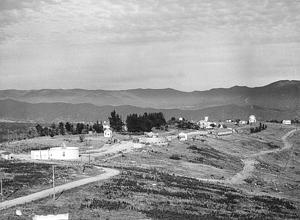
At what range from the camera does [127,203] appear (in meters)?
42.3

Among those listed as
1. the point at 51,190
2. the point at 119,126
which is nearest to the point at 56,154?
the point at 51,190

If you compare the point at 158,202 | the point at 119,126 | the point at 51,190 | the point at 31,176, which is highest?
the point at 119,126

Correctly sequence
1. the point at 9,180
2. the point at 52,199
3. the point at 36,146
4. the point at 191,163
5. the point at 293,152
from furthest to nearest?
the point at 293,152, the point at 36,146, the point at 191,163, the point at 9,180, the point at 52,199

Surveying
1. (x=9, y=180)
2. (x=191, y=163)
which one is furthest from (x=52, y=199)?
(x=191, y=163)

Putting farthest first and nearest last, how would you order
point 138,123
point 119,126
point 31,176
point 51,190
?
point 119,126 → point 138,123 → point 31,176 → point 51,190

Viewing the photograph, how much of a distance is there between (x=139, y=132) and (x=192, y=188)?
9726cm

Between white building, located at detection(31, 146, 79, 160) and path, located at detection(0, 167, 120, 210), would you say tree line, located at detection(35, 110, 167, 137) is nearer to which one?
white building, located at detection(31, 146, 79, 160)

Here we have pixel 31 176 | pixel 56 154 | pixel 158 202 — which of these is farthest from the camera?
pixel 56 154

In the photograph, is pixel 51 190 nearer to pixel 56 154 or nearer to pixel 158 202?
pixel 158 202

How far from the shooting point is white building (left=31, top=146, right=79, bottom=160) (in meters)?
80.0

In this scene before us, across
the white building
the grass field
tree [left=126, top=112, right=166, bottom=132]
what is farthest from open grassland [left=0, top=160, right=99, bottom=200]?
tree [left=126, top=112, right=166, bottom=132]

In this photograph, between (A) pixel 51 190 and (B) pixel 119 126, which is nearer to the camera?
(A) pixel 51 190

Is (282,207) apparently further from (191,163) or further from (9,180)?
(191,163)

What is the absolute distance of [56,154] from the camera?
80.7 meters
